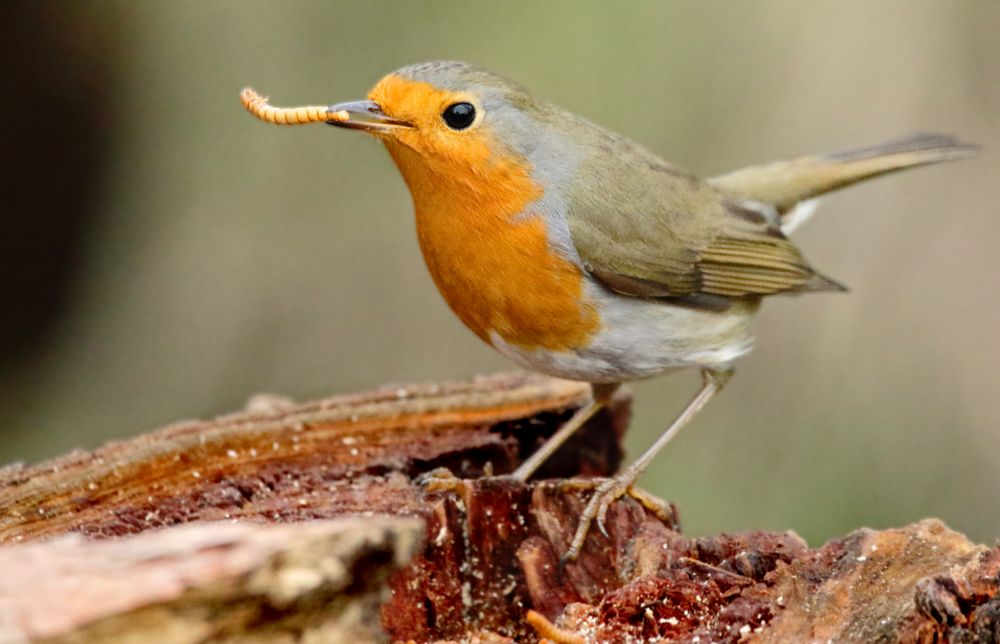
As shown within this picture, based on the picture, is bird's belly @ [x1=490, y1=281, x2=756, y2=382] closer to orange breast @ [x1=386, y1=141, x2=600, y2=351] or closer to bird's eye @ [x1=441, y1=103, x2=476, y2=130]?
orange breast @ [x1=386, y1=141, x2=600, y2=351]

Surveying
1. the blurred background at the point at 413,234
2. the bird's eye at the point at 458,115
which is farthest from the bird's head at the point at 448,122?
the blurred background at the point at 413,234

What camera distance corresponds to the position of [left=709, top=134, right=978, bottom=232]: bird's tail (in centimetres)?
503

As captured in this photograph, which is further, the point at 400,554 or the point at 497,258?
the point at 497,258

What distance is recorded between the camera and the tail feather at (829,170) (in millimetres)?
5027

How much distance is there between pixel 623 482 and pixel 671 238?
1014mm

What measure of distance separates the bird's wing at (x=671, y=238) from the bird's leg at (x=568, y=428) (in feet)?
1.26

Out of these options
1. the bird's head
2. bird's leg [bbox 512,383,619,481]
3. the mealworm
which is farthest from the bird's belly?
the mealworm

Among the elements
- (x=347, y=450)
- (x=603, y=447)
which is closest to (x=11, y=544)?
(x=347, y=450)

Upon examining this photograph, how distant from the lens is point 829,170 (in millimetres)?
5074

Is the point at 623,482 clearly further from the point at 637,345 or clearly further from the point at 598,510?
the point at 637,345

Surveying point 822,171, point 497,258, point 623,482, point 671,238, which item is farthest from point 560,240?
point 822,171

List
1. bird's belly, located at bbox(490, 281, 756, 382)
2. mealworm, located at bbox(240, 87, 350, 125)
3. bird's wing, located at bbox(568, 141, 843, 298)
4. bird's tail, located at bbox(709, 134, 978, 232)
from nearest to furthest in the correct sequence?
mealworm, located at bbox(240, 87, 350, 125) < bird's belly, located at bbox(490, 281, 756, 382) < bird's wing, located at bbox(568, 141, 843, 298) < bird's tail, located at bbox(709, 134, 978, 232)

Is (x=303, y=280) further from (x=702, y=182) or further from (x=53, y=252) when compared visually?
(x=702, y=182)

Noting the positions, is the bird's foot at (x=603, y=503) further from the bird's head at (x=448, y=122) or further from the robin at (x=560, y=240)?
the bird's head at (x=448, y=122)
